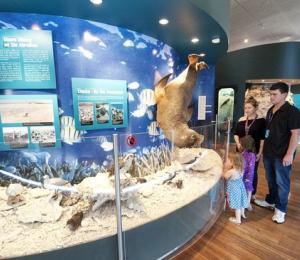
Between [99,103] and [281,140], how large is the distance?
2294mm

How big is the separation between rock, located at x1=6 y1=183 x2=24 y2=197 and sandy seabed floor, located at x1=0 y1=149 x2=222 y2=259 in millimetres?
48

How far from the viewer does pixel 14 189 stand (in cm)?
151

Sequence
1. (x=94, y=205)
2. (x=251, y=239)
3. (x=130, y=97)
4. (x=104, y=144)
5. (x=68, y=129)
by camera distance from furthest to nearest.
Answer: (x=130, y=97), (x=68, y=129), (x=251, y=239), (x=94, y=205), (x=104, y=144)

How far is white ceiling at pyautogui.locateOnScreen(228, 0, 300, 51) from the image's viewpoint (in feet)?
14.2

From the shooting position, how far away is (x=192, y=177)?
90.0 inches

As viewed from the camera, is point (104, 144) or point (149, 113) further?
point (149, 113)

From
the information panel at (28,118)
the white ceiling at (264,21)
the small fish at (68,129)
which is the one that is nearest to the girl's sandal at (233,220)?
the small fish at (68,129)

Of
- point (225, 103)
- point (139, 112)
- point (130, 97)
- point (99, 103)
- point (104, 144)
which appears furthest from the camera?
point (225, 103)

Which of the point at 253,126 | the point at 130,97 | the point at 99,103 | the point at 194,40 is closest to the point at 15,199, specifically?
the point at 99,103

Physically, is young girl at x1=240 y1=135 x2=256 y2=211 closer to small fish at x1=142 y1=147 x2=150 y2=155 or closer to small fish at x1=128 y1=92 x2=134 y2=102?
small fish at x1=142 y1=147 x2=150 y2=155

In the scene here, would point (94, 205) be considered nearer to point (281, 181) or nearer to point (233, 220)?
point (233, 220)

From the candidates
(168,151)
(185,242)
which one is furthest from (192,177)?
(185,242)

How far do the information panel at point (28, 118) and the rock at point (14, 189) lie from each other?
674 millimetres

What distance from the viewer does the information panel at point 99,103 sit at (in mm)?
2416
